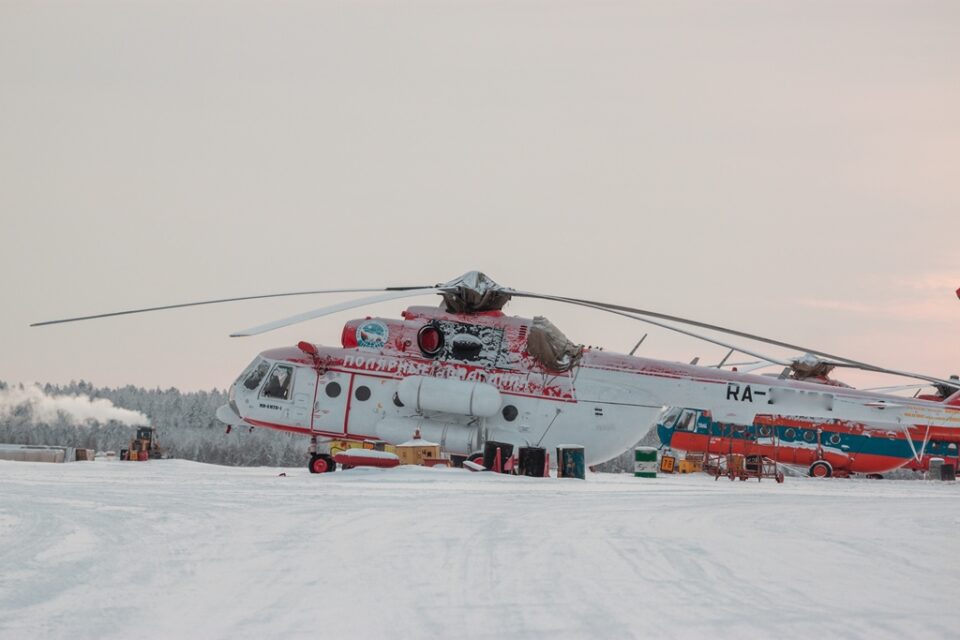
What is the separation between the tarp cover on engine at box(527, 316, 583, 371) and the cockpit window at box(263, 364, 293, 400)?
6540mm

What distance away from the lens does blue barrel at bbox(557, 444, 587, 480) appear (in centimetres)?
2611

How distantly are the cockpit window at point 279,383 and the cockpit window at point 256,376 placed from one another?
10.3 inches

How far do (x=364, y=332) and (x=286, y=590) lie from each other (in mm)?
20291

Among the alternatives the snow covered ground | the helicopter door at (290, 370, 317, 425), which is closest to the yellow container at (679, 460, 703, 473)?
the helicopter door at (290, 370, 317, 425)

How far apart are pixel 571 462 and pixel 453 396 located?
343 centimetres

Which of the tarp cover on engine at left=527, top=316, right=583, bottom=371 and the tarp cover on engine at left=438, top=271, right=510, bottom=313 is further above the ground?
the tarp cover on engine at left=438, top=271, right=510, bottom=313

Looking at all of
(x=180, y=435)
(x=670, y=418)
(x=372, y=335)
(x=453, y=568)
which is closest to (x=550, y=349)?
(x=372, y=335)

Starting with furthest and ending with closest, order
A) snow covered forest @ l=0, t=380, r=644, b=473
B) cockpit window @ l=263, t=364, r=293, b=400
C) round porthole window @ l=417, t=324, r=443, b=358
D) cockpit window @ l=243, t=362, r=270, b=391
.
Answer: snow covered forest @ l=0, t=380, r=644, b=473, cockpit window @ l=243, t=362, r=270, b=391, cockpit window @ l=263, t=364, r=293, b=400, round porthole window @ l=417, t=324, r=443, b=358

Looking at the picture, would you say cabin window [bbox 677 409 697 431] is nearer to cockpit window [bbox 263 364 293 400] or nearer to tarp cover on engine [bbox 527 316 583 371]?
tarp cover on engine [bbox 527 316 583 371]

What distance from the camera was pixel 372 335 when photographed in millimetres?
28031

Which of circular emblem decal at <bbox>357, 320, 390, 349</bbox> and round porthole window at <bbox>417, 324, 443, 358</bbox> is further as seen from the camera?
circular emblem decal at <bbox>357, 320, 390, 349</bbox>

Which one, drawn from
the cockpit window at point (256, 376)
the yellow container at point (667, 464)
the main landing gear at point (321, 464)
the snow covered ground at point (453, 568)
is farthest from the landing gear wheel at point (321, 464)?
the yellow container at point (667, 464)

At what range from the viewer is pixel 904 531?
13727 millimetres

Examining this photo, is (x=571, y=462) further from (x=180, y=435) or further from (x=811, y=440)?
(x=180, y=435)
